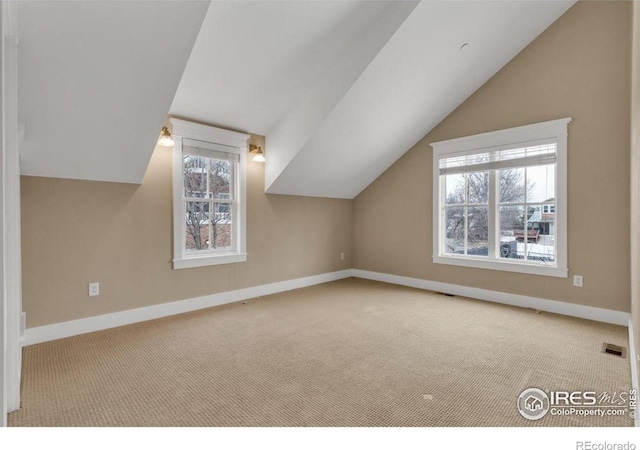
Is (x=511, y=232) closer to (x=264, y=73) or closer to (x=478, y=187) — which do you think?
(x=478, y=187)

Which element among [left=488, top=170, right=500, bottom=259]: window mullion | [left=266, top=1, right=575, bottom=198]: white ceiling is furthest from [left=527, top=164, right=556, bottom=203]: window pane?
[left=266, top=1, right=575, bottom=198]: white ceiling

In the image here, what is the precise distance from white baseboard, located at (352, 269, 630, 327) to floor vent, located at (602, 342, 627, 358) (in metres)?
0.75

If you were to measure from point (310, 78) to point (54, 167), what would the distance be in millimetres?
2649

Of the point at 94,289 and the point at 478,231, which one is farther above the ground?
the point at 478,231

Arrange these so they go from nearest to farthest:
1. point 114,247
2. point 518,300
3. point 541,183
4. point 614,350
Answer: point 614,350
point 114,247
point 541,183
point 518,300

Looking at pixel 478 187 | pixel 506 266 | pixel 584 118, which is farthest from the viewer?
pixel 478 187

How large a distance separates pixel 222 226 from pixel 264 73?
1.94m

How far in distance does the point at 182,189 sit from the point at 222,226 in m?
0.73

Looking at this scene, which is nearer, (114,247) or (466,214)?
(114,247)

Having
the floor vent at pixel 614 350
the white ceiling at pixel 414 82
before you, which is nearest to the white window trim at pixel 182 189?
the white ceiling at pixel 414 82

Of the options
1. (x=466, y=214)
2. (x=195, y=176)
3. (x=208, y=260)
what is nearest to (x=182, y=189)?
(x=195, y=176)

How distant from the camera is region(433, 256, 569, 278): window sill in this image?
A: 3.85 m

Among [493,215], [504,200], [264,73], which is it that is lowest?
[493,215]

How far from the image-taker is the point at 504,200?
14.3 feet
